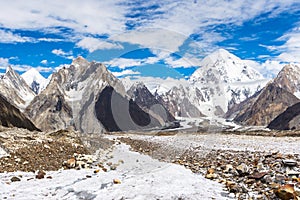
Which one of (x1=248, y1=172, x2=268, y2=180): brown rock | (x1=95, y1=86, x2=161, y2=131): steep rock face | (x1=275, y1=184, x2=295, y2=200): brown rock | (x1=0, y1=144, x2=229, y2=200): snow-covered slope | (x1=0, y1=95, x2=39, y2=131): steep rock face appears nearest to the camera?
(x1=275, y1=184, x2=295, y2=200): brown rock

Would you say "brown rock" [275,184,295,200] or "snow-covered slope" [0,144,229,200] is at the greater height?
"brown rock" [275,184,295,200]

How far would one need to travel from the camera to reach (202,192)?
37.1 feet

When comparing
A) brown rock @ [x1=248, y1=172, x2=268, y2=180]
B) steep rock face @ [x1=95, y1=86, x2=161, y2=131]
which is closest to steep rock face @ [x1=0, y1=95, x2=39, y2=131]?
steep rock face @ [x1=95, y1=86, x2=161, y2=131]

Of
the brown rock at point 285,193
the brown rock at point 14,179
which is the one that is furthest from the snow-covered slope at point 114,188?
the brown rock at point 285,193

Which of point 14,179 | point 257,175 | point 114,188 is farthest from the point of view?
point 14,179

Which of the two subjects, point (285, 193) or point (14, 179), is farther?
point (14, 179)

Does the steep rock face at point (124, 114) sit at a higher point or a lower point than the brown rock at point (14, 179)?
higher

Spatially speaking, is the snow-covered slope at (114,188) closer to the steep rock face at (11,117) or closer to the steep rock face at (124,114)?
the steep rock face at (124,114)

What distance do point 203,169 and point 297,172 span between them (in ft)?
17.4

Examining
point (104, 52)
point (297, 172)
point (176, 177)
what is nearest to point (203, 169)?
point (176, 177)

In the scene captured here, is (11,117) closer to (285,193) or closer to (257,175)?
(257,175)

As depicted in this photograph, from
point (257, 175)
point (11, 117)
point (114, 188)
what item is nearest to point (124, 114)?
point (114, 188)

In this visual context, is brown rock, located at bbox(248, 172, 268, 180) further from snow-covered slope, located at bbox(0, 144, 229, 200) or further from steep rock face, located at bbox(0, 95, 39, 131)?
steep rock face, located at bbox(0, 95, 39, 131)

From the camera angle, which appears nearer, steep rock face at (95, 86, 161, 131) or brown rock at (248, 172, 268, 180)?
brown rock at (248, 172, 268, 180)
